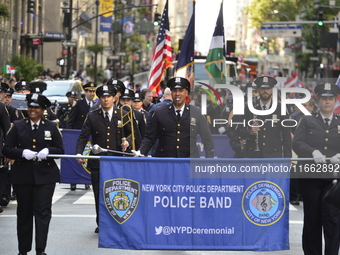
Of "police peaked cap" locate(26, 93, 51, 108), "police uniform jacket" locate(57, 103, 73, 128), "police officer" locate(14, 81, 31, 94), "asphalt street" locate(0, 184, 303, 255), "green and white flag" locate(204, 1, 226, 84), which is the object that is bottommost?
"asphalt street" locate(0, 184, 303, 255)

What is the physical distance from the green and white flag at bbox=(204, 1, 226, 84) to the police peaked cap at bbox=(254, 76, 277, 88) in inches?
168

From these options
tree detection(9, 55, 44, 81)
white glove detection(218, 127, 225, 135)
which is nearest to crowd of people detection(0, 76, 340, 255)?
white glove detection(218, 127, 225, 135)

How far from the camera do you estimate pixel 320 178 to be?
26.0ft

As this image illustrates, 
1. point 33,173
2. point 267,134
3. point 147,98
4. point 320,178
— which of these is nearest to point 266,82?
point 267,134

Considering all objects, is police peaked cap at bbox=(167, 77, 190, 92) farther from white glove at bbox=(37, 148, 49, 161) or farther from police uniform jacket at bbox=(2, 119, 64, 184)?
white glove at bbox=(37, 148, 49, 161)

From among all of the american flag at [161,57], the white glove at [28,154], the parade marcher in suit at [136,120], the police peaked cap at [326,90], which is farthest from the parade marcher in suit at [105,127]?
the american flag at [161,57]

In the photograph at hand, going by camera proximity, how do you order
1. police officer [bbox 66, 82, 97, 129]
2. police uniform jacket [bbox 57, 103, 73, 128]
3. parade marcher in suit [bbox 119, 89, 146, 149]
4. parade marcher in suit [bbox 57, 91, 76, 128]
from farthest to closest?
parade marcher in suit [bbox 57, 91, 76, 128] < police uniform jacket [bbox 57, 103, 73, 128] < police officer [bbox 66, 82, 97, 129] < parade marcher in suit [bbox 119, 89, 146, 149]

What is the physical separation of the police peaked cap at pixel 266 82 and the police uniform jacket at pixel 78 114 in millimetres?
6012

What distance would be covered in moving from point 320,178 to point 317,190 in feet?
0.45

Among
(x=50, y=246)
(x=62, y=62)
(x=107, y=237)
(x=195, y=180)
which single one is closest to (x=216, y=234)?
(x=195, y=180)

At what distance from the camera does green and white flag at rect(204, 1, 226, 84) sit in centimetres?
1479

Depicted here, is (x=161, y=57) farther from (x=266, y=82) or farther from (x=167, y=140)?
(x=167, y=140)

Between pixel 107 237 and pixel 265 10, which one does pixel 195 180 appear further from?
pixel 265 10

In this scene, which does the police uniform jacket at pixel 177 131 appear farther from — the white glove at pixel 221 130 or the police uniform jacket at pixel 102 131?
the white glove at pixel 221 130
